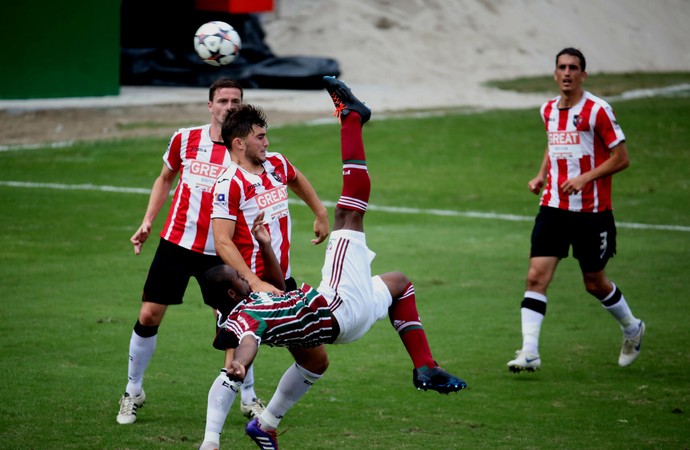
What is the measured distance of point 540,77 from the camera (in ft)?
110

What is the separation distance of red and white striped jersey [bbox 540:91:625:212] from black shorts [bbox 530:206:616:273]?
8 centimetres

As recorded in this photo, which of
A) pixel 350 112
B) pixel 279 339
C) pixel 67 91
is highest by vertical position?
pixel 350 112

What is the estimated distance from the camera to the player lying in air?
6305 millimetres

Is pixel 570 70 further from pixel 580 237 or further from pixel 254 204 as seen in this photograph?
pixel 254 204

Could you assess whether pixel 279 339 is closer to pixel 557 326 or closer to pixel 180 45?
pixel 557 326

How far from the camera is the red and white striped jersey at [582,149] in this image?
952 centimetres

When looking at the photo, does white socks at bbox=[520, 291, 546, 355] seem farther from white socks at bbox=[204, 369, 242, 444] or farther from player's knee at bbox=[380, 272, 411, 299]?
white socks at bbox=[204, 369, 242, 444]

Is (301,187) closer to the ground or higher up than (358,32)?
higher up

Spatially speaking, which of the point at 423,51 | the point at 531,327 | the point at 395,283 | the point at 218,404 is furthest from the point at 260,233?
the point at 423,51

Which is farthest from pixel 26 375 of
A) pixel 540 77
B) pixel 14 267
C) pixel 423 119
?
pixel 540 77

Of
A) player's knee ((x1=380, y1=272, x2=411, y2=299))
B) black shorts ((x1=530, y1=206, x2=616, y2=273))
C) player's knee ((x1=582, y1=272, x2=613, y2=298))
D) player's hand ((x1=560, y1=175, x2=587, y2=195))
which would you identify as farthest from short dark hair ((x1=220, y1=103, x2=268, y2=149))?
player's knee ((x1=582, y1=272, x2=613, y2=298))

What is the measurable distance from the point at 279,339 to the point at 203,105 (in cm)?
2058

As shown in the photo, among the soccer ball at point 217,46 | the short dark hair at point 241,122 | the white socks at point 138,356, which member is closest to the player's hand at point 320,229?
the short dark hair at point 241,122

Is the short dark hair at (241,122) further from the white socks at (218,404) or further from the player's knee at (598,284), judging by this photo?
the player's knee at (598,284)
